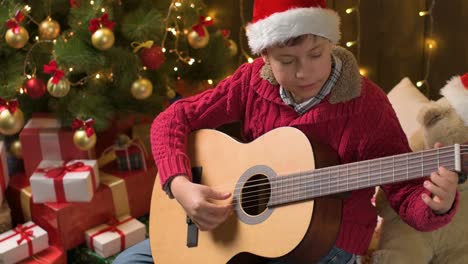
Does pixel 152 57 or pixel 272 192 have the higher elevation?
pixel 152 57

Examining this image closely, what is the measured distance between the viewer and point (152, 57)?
1.73 meters

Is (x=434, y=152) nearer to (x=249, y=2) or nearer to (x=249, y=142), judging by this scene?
(x=249, y=142)

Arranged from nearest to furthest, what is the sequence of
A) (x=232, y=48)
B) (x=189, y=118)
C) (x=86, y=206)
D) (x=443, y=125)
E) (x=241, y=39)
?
(x=443, y=125), (x=189, y=118), (x=86, y=206), (x=232, y=48), (x=241, y=39)

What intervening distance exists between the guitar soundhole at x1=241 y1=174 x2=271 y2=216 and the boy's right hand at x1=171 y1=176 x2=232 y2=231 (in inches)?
1.5

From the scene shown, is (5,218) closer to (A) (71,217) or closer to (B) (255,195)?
(A) (71,217)

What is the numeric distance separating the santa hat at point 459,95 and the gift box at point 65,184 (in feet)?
3.61

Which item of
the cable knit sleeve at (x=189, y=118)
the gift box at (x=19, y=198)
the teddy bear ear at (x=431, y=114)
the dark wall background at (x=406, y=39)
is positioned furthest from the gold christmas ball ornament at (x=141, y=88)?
the teddy bear ear at (x=431, y=114)

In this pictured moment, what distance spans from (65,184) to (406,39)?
1.18m

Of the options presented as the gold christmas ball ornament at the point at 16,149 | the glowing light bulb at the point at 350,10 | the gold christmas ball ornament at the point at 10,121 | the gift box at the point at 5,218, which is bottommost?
the gift box at the point at 5,218

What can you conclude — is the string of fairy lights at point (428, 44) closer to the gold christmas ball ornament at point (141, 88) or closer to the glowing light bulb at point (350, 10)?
the glowing light bulb at point (350, 10)

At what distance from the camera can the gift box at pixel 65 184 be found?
162cm

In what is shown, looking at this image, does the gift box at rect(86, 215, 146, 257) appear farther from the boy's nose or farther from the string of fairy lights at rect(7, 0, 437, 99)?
the boy's nose

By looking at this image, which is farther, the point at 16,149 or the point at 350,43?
the point at 16,149

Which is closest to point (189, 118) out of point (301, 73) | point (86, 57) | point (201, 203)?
point (201, 203)
